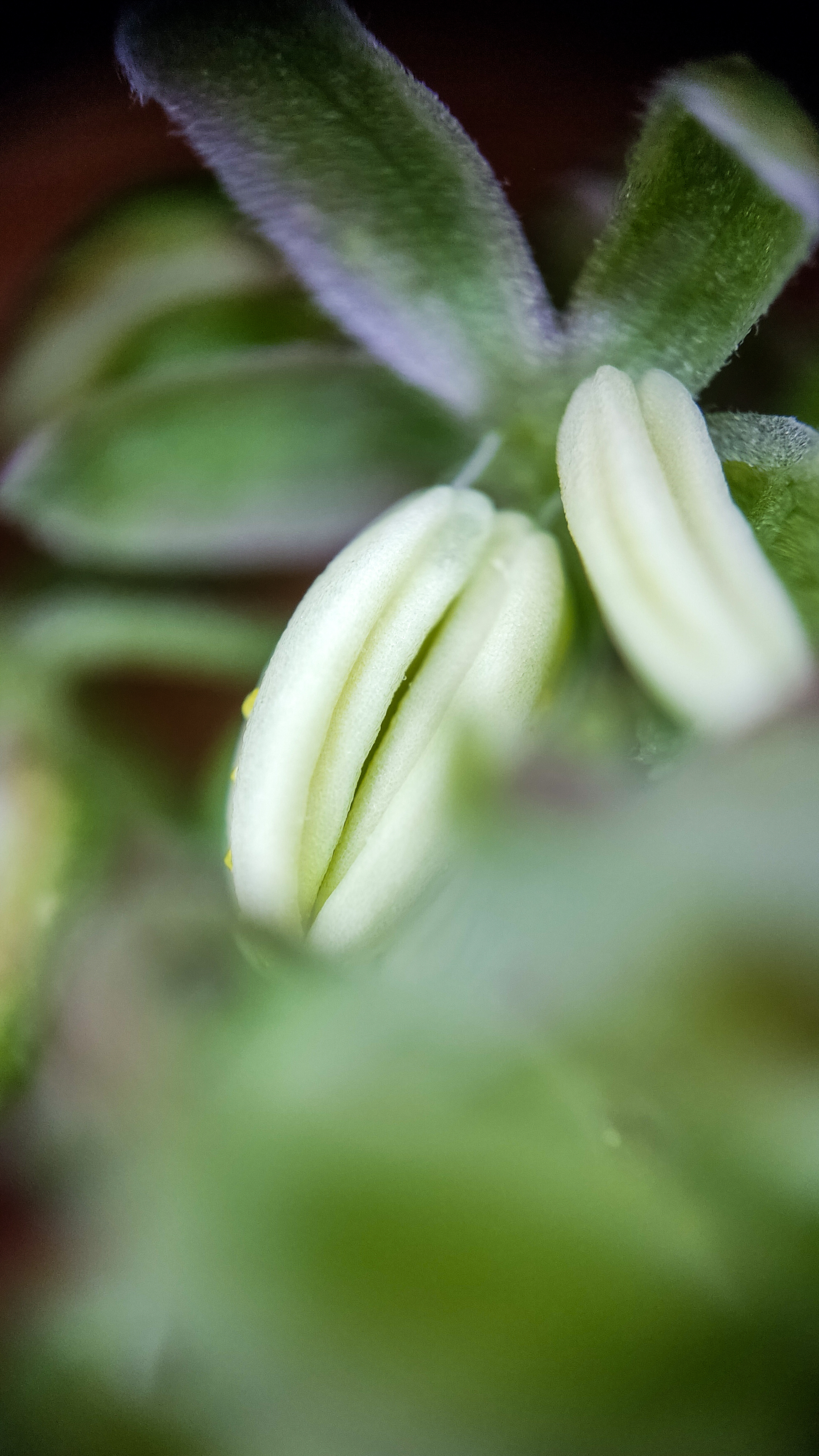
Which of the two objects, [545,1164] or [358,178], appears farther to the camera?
[358,178]

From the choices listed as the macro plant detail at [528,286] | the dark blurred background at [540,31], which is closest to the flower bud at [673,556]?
the macro plant detail at [528,286]

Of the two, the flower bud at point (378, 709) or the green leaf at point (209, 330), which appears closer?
the flower bud at point (378, 709)

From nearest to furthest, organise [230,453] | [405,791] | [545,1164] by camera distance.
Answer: [545,1164], [405,791], [230,453]

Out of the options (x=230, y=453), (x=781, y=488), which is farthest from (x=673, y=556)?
(x=230, y=453)

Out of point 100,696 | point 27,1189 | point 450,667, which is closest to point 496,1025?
point 450,667

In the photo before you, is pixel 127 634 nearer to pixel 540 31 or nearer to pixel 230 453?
pixel 230 453

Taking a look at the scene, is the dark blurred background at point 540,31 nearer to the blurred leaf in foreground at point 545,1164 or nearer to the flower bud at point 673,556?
the flower bud at point 673,556

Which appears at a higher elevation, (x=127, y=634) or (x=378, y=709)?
(x=378, y=709)

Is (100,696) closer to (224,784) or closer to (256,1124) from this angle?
(224,784)

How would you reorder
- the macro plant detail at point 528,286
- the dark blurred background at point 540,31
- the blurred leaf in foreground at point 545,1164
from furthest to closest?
Result: the dark blurred background at point 540,31 < the macro plant detail at point 528,286 < the blurred leaf in foreground at point 545,1164
